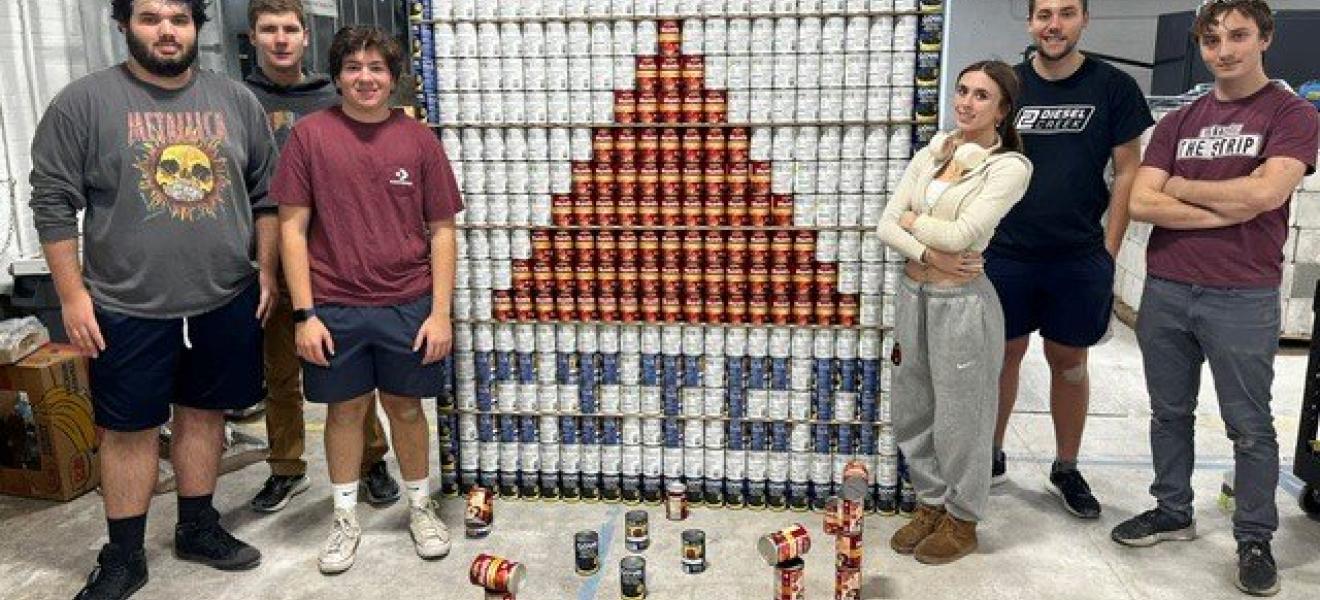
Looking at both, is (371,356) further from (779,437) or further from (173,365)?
(779,437)

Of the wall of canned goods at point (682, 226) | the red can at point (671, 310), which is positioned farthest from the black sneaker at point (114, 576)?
the red can at point (671, 310)

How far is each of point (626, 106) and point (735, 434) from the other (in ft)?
5.10

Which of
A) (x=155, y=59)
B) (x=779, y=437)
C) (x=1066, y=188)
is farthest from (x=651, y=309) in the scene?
(x=155, y=59)

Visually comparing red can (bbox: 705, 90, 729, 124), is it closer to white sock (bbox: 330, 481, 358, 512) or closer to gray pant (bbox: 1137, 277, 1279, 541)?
gray pant (bbox: 1137, 277, 1279, 541)

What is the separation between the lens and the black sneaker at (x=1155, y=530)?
4.13m

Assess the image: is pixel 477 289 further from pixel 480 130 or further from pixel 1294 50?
pixel 1294 50

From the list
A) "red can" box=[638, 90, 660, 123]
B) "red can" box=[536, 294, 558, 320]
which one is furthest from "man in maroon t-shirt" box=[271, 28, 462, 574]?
"red can" box=[638, 90, 660, 123]

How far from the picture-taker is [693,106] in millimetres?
4227

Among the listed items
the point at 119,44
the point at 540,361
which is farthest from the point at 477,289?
the point at 119,44

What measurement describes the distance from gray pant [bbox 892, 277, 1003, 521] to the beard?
2798 mm

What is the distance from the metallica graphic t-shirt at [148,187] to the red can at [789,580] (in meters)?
2.29

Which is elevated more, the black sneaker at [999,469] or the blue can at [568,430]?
the blue can at [568,430]

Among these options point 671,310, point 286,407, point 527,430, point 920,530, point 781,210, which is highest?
point 781,210

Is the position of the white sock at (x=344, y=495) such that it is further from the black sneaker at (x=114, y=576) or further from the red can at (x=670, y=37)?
the red can at (x=670, y=37)
